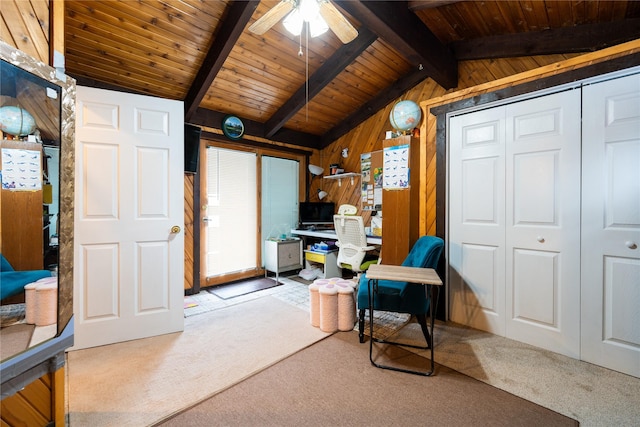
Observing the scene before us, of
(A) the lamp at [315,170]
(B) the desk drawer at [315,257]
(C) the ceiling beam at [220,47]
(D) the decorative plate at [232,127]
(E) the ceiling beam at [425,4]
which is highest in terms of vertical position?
(E) the ceiling beam at [425,4]

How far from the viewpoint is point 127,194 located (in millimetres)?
2299

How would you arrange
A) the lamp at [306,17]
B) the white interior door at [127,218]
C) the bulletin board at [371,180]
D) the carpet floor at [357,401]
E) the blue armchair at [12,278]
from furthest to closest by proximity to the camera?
the bulletin board at [371,180] → the white interior door at [127,218] → the lamp at [306,17] → the carpet floor at [357,401] → the blue armchair at [12,278]

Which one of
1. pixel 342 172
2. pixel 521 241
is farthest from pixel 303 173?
pixel 521 241

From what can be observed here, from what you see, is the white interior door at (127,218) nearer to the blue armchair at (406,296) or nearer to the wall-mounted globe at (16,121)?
the wall-mounted globe at (16,121)

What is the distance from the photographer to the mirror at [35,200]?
119 centimetres

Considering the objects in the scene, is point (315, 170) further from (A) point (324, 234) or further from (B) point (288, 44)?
(B) point (288, 44)

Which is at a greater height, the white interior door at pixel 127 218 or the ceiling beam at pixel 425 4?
the ceiling beam at pixel 425 4

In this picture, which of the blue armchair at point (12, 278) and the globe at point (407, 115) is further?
the globe at point (407, 115)

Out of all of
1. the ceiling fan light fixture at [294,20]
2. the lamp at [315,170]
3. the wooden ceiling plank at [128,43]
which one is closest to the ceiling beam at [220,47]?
the wooden ceiling plank at [128,43]

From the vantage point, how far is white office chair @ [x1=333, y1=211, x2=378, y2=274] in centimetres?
322

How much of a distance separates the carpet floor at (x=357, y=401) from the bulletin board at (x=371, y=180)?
8.48 feet

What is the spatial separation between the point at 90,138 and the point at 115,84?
1.21 meters

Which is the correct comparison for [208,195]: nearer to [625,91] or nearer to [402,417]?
[402,417]

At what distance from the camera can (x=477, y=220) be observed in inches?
99.1
